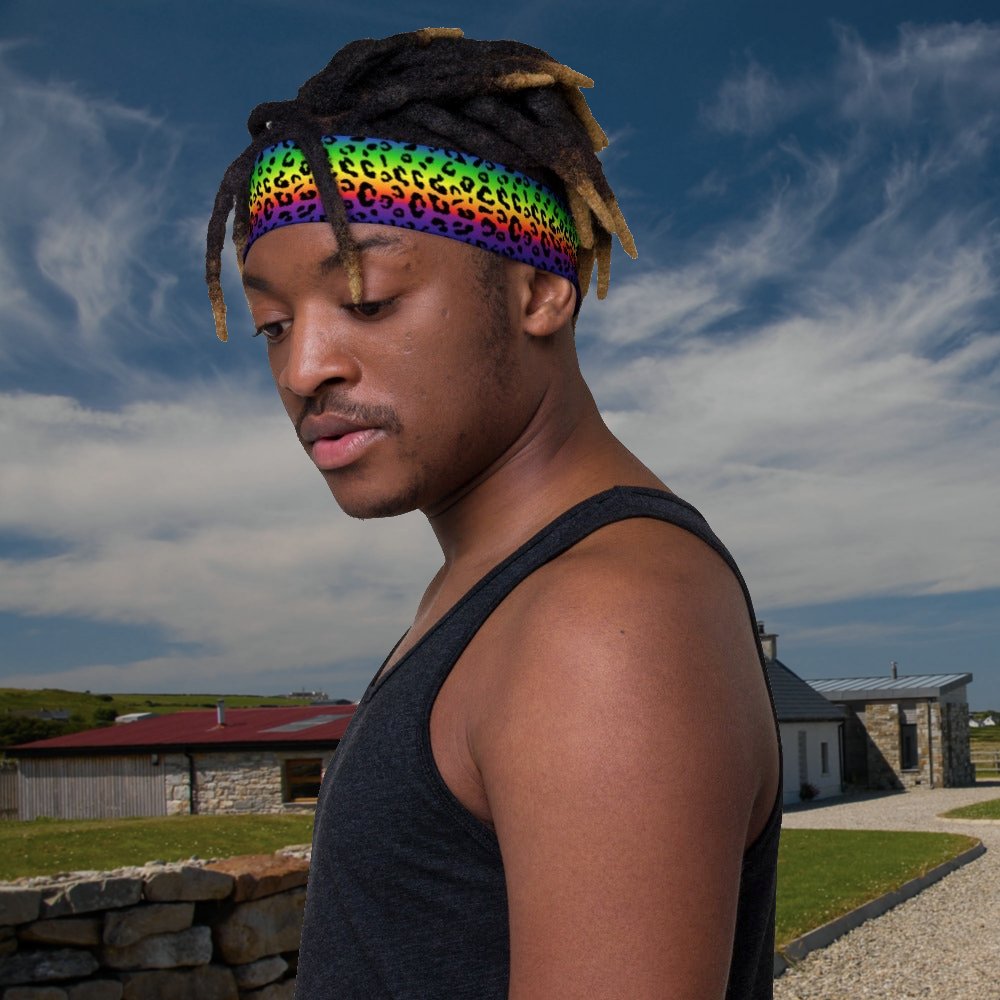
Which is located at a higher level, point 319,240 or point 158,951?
point 319,240

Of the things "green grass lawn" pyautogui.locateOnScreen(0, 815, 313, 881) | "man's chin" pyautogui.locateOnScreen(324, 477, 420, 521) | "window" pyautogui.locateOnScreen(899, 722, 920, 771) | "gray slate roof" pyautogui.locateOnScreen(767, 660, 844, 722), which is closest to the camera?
"man's chin" pyautogui.locateOnScreen(324, 477, 420, 521)

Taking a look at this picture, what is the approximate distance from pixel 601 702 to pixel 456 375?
520mm

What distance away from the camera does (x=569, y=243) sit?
5.08ft

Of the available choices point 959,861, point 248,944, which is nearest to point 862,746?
point 959,861

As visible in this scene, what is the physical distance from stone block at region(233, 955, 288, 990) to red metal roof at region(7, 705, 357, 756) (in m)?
18.0

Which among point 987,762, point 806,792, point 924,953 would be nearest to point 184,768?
point 806,792

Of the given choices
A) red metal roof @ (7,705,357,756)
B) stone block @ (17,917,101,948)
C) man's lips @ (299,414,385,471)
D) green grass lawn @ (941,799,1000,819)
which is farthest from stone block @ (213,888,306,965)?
green grass lawn @ (941,799,1000,819)

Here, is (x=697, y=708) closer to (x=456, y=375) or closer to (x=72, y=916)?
(x=456, y=375)

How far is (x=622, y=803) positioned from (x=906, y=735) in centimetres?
3880

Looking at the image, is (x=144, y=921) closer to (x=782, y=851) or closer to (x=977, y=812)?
(x=782, y=851)

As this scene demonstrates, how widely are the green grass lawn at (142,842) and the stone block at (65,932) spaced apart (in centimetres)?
410

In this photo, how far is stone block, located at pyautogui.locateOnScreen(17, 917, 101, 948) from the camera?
20.9 feet

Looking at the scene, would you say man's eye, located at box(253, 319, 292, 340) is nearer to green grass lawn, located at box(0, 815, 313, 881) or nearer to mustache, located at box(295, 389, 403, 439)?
mustache, located at box(295, 389, 403, 439)

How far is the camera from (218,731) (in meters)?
29.0
